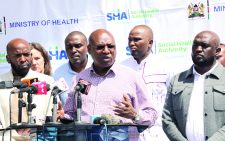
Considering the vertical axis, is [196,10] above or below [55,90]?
above

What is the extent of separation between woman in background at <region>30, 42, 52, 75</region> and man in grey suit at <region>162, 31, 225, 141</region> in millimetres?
2344

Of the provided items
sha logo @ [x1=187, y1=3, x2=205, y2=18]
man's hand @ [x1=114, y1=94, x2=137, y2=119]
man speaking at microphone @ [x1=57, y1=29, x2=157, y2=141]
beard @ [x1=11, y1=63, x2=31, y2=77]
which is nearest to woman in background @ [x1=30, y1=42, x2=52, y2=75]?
beard @ [x1=11, y1=63, x2=31, y2=77]

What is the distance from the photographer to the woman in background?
7984 millimetres

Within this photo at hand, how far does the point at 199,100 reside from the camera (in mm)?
5992

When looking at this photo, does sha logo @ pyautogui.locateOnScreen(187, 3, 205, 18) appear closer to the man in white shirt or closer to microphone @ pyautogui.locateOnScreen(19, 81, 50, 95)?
the man in white shirt

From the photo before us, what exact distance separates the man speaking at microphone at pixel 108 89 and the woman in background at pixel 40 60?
2.42m

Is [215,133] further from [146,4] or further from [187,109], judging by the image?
[146,4]

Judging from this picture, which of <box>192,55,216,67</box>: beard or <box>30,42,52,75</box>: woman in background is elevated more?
<box>30,42,52,75</box>: woman in background

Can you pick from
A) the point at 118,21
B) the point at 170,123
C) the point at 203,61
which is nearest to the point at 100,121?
the point at 170,123

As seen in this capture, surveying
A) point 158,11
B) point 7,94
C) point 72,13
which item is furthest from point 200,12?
point 7,94

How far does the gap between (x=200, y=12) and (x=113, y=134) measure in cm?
382

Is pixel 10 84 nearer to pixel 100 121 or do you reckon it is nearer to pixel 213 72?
pixel 100 121

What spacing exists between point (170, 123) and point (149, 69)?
1050 mm

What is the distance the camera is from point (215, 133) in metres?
5.82
